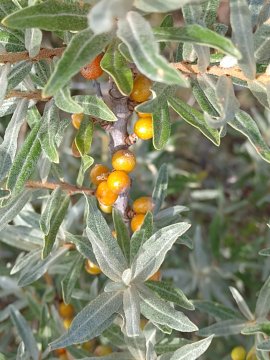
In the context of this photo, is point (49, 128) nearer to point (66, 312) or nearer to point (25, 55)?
point (25, 55)

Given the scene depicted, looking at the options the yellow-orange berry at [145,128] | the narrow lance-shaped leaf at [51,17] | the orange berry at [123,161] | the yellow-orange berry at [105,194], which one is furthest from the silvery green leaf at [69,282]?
the narrow lance-shaped leaf at [51,17]

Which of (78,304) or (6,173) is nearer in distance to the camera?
(6,173)

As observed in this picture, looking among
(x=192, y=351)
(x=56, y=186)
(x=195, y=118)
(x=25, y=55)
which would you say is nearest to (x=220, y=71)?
(x=195, y=118)

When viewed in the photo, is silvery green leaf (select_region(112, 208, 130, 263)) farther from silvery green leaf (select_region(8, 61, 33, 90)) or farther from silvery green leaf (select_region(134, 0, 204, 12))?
silvery green leaf (select_region(134, 0, 204, 12))

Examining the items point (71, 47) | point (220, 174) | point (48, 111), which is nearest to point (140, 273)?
point (48, 111)

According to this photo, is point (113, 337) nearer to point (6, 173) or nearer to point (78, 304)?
point (78, 304)

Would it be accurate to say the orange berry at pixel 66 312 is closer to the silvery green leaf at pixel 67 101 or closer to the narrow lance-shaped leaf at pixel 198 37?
the silvery green leaf at pixel 67 101
